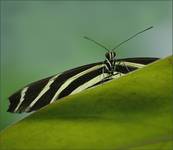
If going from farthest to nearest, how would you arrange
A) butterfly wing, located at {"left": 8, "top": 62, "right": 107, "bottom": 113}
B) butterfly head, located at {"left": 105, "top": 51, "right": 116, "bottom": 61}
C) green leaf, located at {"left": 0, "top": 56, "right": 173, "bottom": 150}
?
butterfly head, located at {"left": 105, "top": 51, "right": 116, "bottom": 61}, butterfly wing, located at {"left": 8, "top": 62, "right": 107, "bottom": 113}, green leaf, located at {"left": 0, "top": 56, "right": 173, "bottom": 150}

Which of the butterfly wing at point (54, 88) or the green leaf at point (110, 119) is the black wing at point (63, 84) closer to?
the butterfly wing at point (54, 88)

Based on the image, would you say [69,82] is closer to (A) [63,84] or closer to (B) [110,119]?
(A) [63,84]

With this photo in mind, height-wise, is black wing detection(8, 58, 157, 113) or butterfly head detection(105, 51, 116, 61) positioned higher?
butterfly head detection(105, 51, 116, 61)

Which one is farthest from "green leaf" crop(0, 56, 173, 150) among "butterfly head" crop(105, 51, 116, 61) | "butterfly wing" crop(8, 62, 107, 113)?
"butterfly head" crop(105, 51, 116, 61)

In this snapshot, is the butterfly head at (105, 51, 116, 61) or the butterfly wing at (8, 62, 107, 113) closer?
the butterfly wing at (8, 62, 107, 113)

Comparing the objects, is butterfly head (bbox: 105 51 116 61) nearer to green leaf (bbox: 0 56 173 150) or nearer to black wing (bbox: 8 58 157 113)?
black wing (bbox: 8 58 157 113)

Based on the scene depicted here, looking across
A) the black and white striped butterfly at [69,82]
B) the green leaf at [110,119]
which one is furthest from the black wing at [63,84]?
the green leaf at [110,119]

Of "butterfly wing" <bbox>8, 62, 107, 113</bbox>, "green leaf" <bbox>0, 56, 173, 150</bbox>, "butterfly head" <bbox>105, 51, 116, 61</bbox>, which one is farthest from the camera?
"butterfly head" <bbox>105, 51, 116, 61</bbox>

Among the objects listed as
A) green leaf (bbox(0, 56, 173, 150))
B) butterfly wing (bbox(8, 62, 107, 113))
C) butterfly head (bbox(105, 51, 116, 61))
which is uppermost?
green leaf (bbox(0, 56, 173, 150))
